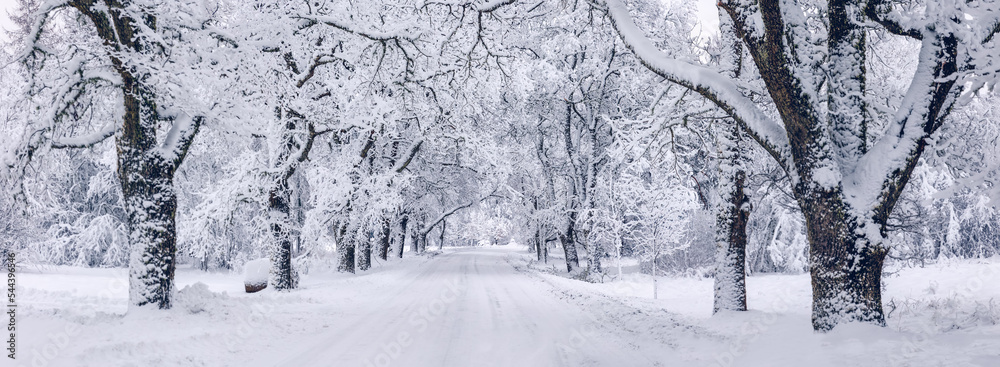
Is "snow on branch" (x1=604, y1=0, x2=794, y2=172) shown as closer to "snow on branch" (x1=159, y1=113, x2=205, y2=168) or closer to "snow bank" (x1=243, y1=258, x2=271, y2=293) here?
"snow on branch" (x1=159, y1=113, x2=205, y2=168)

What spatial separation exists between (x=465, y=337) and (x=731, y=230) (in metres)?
5.43

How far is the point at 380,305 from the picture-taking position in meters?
12.7

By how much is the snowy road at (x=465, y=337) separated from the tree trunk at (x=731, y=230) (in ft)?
8.55

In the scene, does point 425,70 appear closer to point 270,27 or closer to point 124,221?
point 270,27

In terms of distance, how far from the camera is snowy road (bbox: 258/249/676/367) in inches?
270

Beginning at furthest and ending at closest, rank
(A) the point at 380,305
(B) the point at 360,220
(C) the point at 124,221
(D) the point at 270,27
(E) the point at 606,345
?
(C) the point at 124,221
(B) the point at 360,220
(A) the point at 380,305
(D) the point at 270,27
(E) the point at 606,345

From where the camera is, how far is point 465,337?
8.43m

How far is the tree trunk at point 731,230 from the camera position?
9664 mm

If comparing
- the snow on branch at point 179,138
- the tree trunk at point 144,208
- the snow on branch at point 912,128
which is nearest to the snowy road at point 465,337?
the tree trunk at point 144,208

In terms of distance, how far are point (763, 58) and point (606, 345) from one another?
15.1ft

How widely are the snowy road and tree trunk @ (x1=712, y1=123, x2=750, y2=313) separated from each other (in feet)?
8.55

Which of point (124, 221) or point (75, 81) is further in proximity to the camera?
point (124, 221)

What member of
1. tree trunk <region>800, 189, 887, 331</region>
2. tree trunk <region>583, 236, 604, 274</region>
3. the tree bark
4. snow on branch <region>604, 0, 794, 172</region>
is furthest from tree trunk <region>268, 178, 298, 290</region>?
tree trunk <region>800, 189, 887, 331</region>

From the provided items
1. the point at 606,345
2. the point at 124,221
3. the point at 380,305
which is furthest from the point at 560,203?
the point at 124,221
